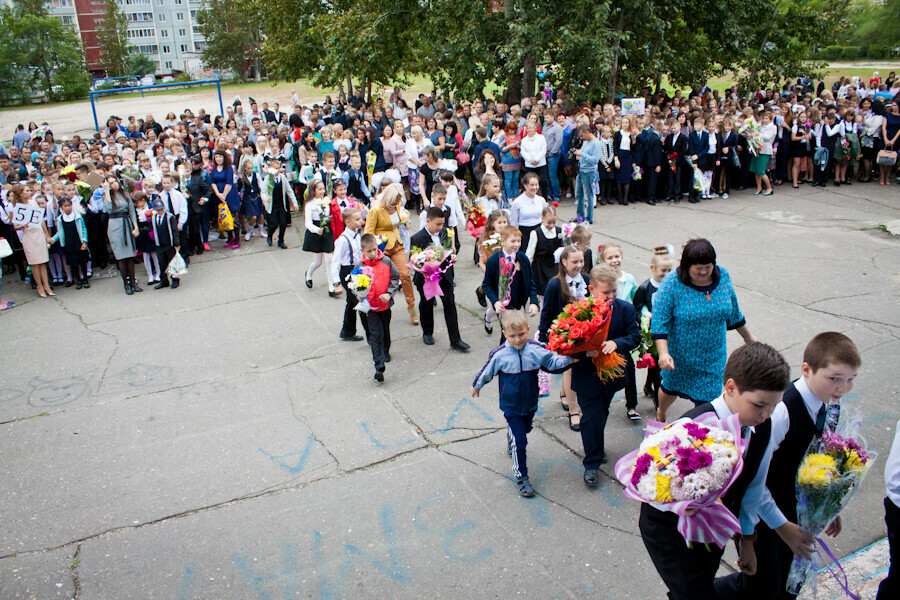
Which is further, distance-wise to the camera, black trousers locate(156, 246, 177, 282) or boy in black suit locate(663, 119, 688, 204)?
boy in black suit locate(663, 119, 688, 204)

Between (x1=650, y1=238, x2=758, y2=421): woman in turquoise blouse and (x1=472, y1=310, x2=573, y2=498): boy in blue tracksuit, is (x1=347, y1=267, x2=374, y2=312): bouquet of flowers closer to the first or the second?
(x1=472, y1=310, x2=573, y2=498): boy in blue tracksuit

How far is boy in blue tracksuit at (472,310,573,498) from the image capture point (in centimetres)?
518

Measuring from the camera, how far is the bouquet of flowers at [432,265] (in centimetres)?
781

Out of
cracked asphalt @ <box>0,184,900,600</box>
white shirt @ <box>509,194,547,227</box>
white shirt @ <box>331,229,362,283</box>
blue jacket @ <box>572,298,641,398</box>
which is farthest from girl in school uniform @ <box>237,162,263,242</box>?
blue jacket @ <box>572,298,641,398</box>

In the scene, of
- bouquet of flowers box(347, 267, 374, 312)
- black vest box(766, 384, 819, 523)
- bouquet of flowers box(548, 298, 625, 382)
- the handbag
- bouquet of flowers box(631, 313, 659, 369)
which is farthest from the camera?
the handbag

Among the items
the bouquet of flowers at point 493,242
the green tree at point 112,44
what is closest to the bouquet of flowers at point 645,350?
the bouquet of flowers at point 493,242

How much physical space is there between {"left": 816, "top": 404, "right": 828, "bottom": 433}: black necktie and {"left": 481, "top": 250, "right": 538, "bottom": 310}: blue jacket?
3521 mm

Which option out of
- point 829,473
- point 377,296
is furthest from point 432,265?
point 829,473

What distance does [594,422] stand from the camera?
5.34 m

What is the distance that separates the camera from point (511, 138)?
1384cm

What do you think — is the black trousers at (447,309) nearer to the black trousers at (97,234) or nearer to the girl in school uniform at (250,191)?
the girl in school uniform at (250,191)

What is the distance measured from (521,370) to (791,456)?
207 cm

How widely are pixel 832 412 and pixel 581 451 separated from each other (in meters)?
2.55

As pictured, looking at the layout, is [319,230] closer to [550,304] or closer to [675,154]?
[550,304]
